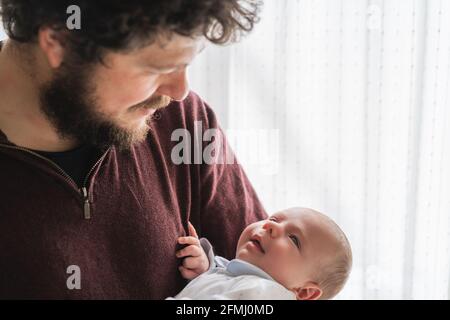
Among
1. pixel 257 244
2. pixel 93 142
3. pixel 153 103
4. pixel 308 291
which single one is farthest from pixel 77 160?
pixel 308 291

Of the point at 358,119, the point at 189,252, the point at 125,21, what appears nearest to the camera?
the point at 125,21

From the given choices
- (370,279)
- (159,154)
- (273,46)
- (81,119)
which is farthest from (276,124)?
(81,119)

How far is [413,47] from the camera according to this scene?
1.92 m

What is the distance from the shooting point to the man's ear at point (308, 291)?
52.6 inches

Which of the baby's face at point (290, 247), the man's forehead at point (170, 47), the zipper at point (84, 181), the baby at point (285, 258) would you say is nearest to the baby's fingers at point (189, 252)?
the baby at point (285, 258)

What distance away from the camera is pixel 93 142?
1182 millimetres

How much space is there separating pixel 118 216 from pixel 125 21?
38 centimetres

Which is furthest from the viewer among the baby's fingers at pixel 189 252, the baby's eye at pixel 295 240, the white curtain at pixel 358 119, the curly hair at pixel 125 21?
the white curtain at pixel 358 119

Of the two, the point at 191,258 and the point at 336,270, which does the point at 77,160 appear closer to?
the point at 191,258

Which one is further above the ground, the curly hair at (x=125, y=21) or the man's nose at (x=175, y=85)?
the curly hair at (x=125, y=21)

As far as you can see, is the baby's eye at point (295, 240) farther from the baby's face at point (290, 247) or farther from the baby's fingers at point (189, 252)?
the baby's fingers at point (189, 252)

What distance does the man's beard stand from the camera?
114 cm
